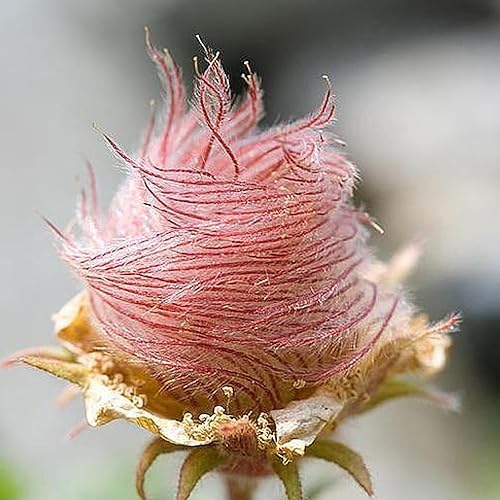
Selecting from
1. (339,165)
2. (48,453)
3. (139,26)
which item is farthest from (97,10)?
(339,165)

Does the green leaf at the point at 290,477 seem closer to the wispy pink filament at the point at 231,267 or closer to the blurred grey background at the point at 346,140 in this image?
the wispy pink filament at the point at 231,267

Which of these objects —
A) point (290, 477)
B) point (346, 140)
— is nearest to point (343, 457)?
point (290, 477)

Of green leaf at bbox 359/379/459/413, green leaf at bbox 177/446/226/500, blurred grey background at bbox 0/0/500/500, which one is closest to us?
green leaf at bbox 177/446/226/500

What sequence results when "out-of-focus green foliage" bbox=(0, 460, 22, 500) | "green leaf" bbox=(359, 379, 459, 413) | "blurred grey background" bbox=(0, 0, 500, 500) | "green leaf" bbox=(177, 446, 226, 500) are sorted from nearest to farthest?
"green leaf" bbox=(177, 446, 226, 500) < "green leaf" bbox=(359, 379, 459, 413) < "out-of-focus green foliage" bbox=(0, 460, 22, 500) < "blurred grey background" bbox=(0, 0, 500, 500)

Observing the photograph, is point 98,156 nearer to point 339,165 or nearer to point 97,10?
point 97,10

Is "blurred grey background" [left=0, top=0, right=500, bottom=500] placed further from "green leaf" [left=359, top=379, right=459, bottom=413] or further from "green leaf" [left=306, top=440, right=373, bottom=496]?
"green leaf" [left=306, top=440, right=373, bottom=496]

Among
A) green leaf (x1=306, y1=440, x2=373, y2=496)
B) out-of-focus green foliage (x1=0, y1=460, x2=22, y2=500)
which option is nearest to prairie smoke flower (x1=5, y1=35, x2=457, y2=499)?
green leaf (x1=306, y1=440, x2=373, y2=496)

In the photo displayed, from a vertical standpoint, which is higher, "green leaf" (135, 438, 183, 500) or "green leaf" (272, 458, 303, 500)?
"green leaf" (135, 438, 183, 500)
